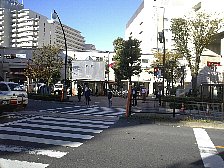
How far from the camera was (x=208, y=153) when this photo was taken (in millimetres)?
7242

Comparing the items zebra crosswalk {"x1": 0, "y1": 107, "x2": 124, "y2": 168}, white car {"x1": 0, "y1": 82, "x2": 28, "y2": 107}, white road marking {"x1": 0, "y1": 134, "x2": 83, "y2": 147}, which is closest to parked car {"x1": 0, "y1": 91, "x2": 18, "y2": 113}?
white car {"x1": 0, "y1": 82, "x2": 28, "y2": 107}

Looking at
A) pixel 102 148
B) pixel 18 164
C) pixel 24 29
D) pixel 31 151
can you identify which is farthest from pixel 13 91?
pixel 24 29

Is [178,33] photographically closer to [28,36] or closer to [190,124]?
[190,124]

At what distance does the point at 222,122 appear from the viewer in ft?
43.2

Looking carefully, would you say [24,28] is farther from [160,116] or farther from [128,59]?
[160,116]

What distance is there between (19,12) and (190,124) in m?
120

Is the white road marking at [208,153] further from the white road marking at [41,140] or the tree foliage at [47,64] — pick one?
the tree foliage at [47,64]

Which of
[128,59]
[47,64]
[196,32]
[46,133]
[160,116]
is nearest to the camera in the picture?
[46,133]

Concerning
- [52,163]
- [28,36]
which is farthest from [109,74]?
[28,36]

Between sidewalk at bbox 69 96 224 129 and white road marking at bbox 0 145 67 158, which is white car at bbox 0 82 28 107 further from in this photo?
white road marking at bbox 0 145 67 158

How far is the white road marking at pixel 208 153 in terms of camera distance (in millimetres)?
6214

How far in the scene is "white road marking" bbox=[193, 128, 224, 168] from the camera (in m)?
6.21

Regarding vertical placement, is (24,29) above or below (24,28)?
below

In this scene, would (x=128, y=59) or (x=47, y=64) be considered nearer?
(x=47, y=64)
